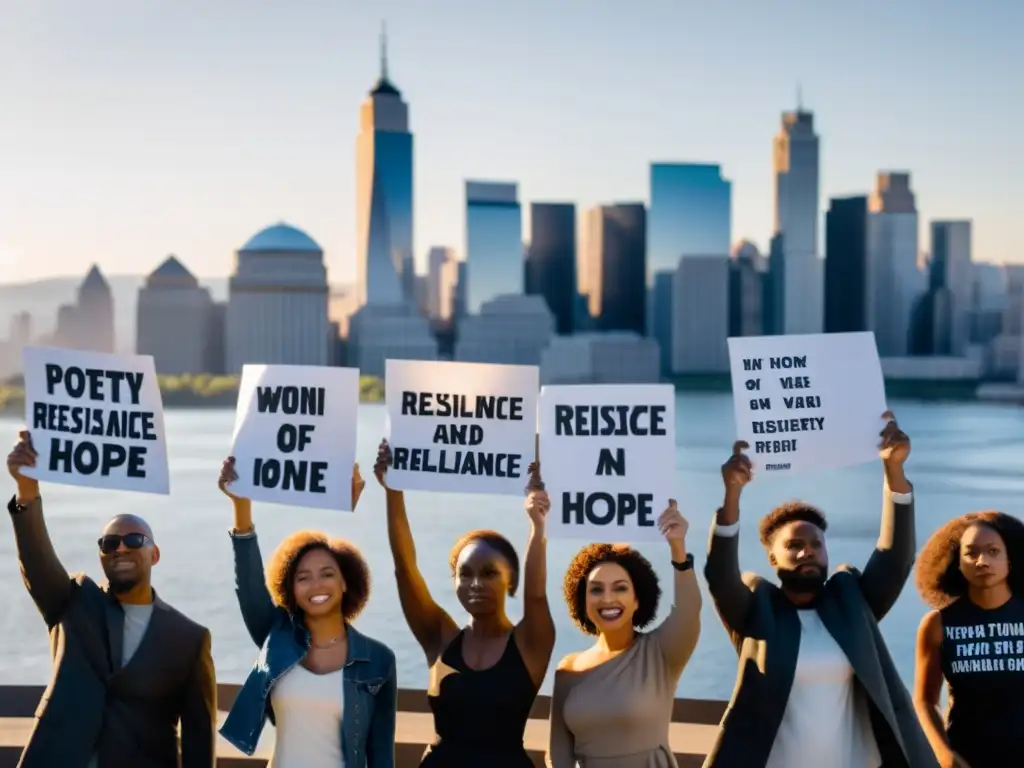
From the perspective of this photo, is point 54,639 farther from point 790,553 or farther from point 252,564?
point 790,553

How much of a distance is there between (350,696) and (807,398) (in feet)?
6.91

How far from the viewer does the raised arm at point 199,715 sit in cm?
465

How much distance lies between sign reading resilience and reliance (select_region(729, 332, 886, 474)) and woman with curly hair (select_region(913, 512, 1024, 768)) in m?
0.62

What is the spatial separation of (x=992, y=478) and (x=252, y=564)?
69213 mm

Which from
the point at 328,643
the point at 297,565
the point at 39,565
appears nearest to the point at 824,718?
the point at 328,643

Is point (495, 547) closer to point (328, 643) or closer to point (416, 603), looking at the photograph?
point (416, 603)

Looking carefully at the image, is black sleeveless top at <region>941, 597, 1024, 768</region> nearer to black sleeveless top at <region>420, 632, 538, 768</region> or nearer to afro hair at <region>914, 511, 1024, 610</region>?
afro hair at <region>914, 511, 1024, 610</region>

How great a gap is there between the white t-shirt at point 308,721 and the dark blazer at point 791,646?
1231 millimetres

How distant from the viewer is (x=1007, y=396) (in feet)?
380

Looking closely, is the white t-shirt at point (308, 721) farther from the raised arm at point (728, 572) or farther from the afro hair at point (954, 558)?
the afro hair at point (954, 558)

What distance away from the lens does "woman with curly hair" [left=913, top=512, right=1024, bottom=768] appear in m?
4.55

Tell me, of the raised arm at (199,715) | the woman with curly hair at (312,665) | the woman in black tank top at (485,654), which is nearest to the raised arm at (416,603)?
the woman in black tank top at (485,654)

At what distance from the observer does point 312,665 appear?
4.55 metres

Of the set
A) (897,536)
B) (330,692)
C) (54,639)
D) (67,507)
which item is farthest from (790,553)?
(67,507)
